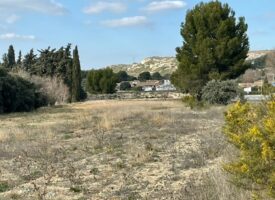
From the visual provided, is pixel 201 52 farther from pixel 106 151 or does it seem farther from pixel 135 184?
pixel 135 184

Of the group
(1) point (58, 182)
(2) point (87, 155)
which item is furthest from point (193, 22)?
(1) point (58, 182)

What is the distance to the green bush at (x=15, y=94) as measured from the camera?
155ft

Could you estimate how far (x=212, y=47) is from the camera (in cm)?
5031

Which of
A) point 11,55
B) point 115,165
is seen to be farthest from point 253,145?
point 11,55

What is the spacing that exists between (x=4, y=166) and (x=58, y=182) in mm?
3315

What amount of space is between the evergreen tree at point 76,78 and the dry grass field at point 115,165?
50658 mm

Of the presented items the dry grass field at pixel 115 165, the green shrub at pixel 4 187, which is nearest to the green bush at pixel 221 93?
the dry grass field at pixel 115 165

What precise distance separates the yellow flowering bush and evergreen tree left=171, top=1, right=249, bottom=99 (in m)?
42.9

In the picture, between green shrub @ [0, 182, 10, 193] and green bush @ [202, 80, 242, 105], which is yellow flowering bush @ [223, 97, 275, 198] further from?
green bush @ [202, 80, 242, 105]

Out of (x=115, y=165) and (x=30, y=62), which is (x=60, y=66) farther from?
(x=115, y=165)

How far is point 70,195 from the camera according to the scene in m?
9.62

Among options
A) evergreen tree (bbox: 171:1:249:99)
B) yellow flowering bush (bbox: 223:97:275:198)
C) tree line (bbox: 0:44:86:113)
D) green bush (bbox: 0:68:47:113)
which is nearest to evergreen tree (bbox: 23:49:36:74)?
tree line (bbox: 0:44:86:113)

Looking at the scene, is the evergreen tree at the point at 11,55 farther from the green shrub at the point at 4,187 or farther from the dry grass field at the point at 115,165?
the green shrub at the point at 4,187

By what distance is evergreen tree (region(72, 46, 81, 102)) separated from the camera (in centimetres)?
7288
